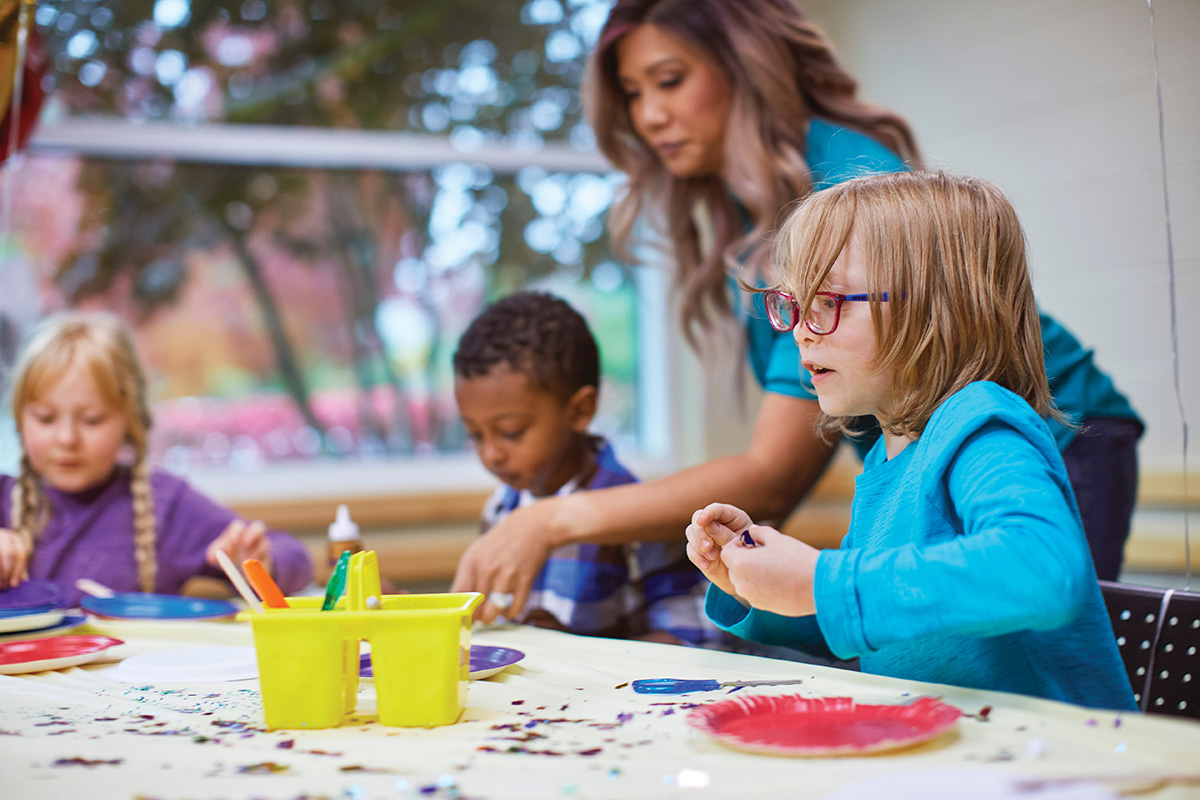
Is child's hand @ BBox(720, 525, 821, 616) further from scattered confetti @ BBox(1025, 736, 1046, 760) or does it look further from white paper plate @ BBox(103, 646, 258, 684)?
white paper plate @ BBox(103, 646, 258, 684)

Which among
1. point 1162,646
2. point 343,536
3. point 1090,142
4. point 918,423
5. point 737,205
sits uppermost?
point 1090,142

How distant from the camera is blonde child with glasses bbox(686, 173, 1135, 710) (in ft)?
2.04

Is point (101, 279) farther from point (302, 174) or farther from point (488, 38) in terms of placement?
point (488, 38)

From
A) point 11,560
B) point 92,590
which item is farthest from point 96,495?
point 11,560

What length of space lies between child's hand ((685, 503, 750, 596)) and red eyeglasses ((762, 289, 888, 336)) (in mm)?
162

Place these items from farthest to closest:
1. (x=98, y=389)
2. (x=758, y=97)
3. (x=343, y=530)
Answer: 1. (x=98, y=389)
2. (x=758, y=97)
3. (x=343, y=530)

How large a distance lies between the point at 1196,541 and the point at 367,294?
1.77 meters

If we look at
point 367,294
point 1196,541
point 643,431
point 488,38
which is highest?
point 488,38

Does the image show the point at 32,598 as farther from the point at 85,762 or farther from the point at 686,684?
the point at 686,684

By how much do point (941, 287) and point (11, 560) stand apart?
112 cm

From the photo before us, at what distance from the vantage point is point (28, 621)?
3.46 feet

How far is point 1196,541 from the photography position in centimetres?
158

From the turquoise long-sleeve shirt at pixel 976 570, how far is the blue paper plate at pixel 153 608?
2.35 feet

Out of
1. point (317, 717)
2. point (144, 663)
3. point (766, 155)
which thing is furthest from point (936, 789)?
point (766, 155)
